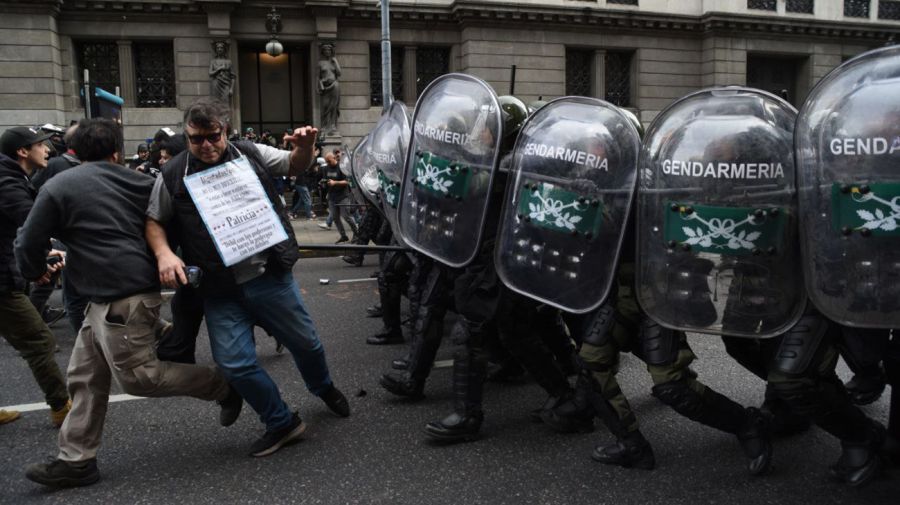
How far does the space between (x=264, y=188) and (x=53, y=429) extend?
1910 mm

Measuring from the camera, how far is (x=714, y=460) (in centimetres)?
344

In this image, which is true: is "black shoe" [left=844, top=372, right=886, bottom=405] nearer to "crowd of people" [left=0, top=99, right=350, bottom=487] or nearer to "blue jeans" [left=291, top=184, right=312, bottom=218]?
"crowd of people" [left=0, top=99, right=350, bottom=487]

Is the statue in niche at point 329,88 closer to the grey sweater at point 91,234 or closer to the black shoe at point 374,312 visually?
the black shoe at point 374,312

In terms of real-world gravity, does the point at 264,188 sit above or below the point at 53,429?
above

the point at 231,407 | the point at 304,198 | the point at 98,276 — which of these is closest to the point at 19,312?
the point at 98,276

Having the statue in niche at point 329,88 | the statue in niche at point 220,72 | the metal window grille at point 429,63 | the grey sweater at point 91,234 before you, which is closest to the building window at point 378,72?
the metal window grille at point 429,63

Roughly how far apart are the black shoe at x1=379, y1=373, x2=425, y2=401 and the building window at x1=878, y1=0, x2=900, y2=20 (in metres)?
25.8

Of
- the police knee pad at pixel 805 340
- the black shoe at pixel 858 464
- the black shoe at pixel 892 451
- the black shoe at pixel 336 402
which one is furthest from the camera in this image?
the black shoe at pixel 336 402

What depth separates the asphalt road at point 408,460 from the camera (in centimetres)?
311

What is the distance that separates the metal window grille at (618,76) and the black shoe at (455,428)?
63.8ft

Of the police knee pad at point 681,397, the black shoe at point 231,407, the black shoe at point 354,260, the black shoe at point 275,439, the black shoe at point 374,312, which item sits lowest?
the black shoe at point 354,260

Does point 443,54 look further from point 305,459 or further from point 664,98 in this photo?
point 305,459

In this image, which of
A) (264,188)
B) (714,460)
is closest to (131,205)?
(264,188)

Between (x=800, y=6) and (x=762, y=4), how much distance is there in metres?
1.58
